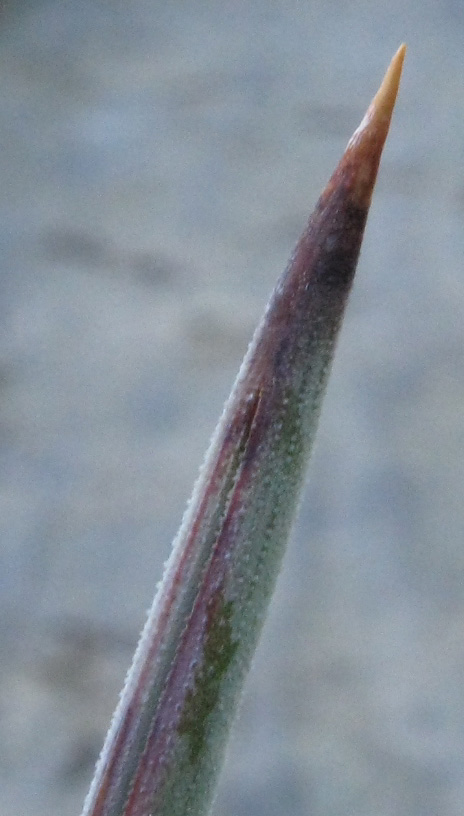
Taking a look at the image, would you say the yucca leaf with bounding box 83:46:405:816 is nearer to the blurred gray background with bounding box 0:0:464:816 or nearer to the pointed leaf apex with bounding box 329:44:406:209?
the pointed leaf apex with bounding box 329:44:406:209

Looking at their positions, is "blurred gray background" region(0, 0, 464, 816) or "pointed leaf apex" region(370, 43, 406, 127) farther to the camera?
"blurred gray background" region(0, 0, 464, 816)

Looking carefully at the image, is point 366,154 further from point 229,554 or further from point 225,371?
point 225,371

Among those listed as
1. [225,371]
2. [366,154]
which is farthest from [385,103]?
[225,371]

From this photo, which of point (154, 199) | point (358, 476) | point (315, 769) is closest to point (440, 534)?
point (358, 476)

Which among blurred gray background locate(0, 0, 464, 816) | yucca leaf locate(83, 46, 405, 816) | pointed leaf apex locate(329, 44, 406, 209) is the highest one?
blurred gray background locate(0, 0, 464, 816)

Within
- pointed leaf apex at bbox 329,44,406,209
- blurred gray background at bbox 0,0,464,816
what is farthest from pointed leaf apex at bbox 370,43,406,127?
blurred gray background at bbox 0,0,464,816

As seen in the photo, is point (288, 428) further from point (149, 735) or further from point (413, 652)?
point (413, 652)

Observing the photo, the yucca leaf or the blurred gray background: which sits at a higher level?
the blurred gray background
